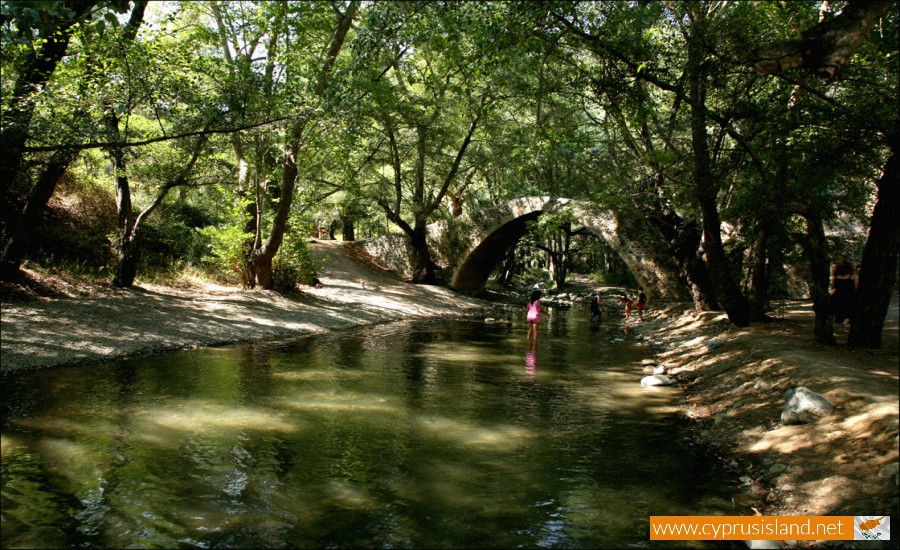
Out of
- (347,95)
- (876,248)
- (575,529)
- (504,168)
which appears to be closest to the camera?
(575,529)

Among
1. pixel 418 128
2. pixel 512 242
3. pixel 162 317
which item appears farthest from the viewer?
pixel 512 242

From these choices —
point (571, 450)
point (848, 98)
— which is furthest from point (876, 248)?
point (571, 450)

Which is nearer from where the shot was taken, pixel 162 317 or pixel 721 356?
pixel 721 356

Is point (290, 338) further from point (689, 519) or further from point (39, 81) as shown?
point (689, 519)

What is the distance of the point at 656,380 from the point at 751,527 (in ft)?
17.6

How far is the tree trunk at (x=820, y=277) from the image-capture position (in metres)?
9.26

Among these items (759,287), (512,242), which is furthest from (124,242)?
(512,242)

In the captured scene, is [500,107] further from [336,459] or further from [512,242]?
[512,242]

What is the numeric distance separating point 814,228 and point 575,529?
7.53m

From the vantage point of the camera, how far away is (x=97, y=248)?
16.0m

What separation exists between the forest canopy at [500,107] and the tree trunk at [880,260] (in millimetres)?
29

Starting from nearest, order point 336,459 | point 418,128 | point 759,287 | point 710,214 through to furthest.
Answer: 1. point 336,459
2. point 710,214
3. point 759,287
4. point 418,128

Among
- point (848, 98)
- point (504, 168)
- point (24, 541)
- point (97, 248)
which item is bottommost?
point (24, 541)

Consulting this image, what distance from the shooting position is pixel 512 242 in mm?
28453
